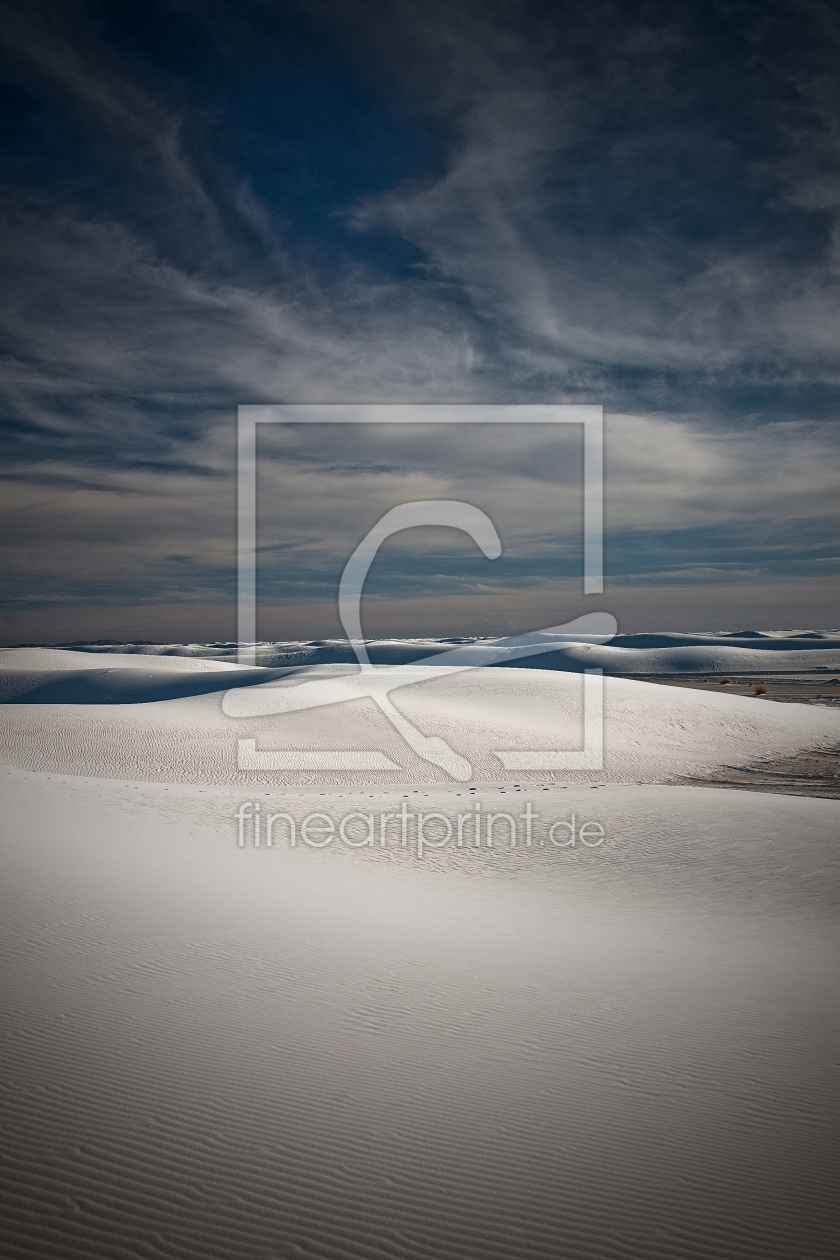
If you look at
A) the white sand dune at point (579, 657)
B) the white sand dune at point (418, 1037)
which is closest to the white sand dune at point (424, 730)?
the white sand dune at point (418, 1037)

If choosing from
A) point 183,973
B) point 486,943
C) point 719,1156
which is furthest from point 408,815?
point 719,1156

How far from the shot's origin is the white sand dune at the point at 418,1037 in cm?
356

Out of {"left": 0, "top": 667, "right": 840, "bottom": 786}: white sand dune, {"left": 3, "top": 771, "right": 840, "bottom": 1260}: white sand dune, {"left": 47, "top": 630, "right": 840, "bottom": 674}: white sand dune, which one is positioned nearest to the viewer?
{"left": 3, "top": 771, "right": 840, "bottom": 1260}: white sand dune

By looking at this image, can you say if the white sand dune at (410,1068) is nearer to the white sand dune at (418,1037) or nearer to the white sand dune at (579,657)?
the white sand dune at (418,1037)

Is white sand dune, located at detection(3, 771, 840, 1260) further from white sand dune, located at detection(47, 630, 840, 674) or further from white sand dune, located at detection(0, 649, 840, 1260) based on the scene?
white sand dune, located at detection(47, 630, 840, 674)

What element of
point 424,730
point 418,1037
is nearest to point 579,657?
point 424,730

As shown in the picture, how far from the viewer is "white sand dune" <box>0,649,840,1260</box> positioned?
356cm

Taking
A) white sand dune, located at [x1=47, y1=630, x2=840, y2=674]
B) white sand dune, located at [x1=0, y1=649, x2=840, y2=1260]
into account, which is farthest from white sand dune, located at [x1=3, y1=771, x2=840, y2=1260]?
white sand dune, located at [x1=47, y1=630, x2=840, y2=674]

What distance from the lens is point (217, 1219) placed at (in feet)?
11.3

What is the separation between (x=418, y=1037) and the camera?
564 centimetres

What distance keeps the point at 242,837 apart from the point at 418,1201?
1055 cm

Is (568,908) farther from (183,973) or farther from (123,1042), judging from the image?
(123,1042)

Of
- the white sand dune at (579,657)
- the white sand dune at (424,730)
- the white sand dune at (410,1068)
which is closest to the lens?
the white sand dune at (410,1068)

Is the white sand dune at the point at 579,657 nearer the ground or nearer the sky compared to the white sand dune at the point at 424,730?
nearer the sky
